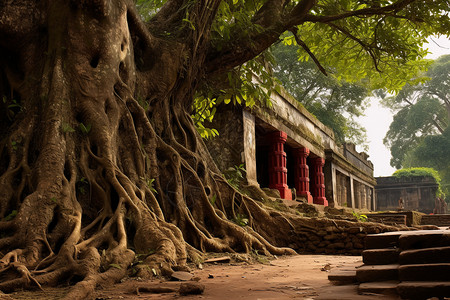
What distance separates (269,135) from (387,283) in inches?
301

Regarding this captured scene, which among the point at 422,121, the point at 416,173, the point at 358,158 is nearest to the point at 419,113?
the point at 422,121

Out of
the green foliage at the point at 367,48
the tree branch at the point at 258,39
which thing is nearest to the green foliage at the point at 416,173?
the green foliage at the point at 367,48

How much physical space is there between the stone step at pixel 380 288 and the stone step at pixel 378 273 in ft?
0.23

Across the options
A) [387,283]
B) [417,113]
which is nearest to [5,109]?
[387,283]

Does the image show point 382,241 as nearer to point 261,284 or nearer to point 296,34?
point 261,284

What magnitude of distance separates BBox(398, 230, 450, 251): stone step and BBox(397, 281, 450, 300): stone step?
1.37ft

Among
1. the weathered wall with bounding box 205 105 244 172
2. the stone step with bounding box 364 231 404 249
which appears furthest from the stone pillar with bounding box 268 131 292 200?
the stone step with bounding box 364 231 404 249

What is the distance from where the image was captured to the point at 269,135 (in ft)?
33.2

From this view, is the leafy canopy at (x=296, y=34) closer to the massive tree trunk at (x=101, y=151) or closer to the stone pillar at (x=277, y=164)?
the massive tree trunk at (x=101, y=151)

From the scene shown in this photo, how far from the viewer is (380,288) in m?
2.45

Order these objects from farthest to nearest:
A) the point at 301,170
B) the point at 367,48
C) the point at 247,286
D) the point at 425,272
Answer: the point at 301,170
the point at 367,48
the point at 247,286
the point at 425,272

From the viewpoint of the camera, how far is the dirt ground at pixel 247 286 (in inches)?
104

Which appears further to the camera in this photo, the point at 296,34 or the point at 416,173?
the point at 416,173

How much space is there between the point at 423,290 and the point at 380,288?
0.29 meters
